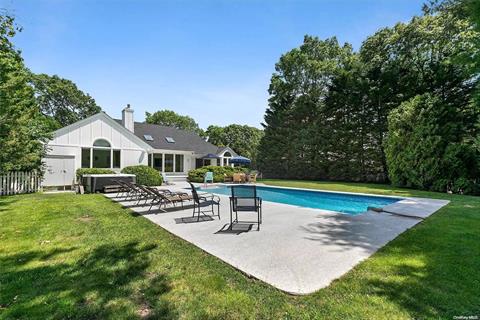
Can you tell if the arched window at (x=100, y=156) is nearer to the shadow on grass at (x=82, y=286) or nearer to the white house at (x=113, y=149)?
the white house at (x=113, y=149)


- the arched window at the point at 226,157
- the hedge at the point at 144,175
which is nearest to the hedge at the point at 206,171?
the hedge at the point at 144,175

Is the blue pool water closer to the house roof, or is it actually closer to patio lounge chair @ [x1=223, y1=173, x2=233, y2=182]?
patio lounge chair @ [x1=223, y1=173, x2=233, y2=182]

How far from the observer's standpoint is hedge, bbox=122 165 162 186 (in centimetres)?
1695

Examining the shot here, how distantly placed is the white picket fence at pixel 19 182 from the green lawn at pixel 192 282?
30.0 ft

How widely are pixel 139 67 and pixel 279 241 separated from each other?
14.5 m

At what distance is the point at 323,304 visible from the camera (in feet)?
9.31

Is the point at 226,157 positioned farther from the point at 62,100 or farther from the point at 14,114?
the point at 62,100

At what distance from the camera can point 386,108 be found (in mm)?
21125

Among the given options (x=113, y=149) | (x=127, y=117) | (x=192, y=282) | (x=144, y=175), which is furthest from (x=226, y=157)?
(x=192, y=282)

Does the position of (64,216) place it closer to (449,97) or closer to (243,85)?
(243,85)

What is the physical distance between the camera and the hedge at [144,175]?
1695cm

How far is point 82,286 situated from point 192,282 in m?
1.49

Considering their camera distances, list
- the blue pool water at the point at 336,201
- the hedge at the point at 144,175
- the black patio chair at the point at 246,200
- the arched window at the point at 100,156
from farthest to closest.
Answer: the arched window at the point at 100,156 < the hedge at the point at 144,175 < the blue pool water at the point at 336,201 < the black patio chair at the point at 246,200

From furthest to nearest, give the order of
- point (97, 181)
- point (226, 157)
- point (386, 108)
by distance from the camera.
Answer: point (226, 157) → point (386, 108) → point (97, 181)
